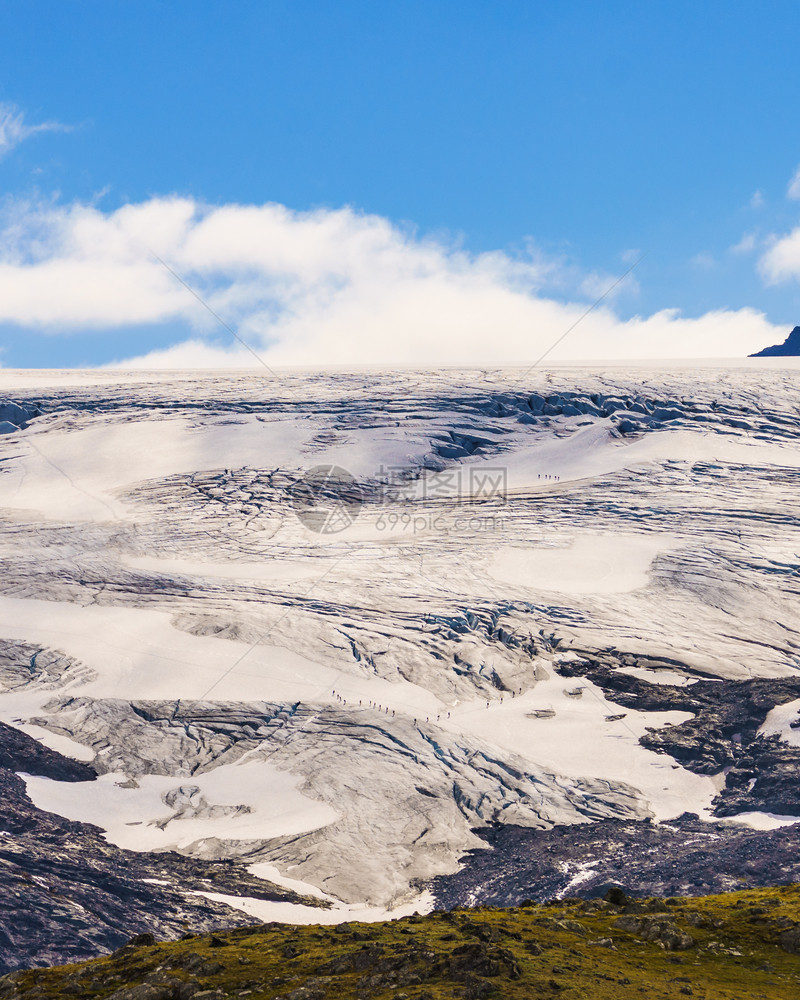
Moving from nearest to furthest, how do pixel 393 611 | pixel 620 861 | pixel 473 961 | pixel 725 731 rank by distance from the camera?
pixel 473 961
pixel 620 861
pixel 725 731
pixel 393 611

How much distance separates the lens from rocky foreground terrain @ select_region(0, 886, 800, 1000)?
806 inches

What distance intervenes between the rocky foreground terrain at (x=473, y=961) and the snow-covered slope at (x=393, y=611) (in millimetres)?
23553

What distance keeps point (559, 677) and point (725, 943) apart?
50.0 meters

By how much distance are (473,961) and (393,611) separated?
59747mm

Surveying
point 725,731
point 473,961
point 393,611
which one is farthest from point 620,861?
point 393,611

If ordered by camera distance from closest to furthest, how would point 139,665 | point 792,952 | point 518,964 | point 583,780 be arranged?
point 518,964, point 792,952, point 583,780, point 139,665

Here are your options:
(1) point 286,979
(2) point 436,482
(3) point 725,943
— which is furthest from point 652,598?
(1) point 286,979

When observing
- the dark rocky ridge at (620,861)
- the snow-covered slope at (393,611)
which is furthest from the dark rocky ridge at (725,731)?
the dark rocky ridge at (620,861)

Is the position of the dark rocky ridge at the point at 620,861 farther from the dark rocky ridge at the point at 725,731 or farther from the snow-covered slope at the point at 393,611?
the dark rocky ridge at the point at 725,731

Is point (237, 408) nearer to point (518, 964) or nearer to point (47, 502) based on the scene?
point (47, 502)

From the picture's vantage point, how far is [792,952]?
929 inches

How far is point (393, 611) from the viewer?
80812mm

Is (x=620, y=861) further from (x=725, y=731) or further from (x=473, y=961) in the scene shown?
(x=473, y=961)

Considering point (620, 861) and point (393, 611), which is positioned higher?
→ point (393, 611)
